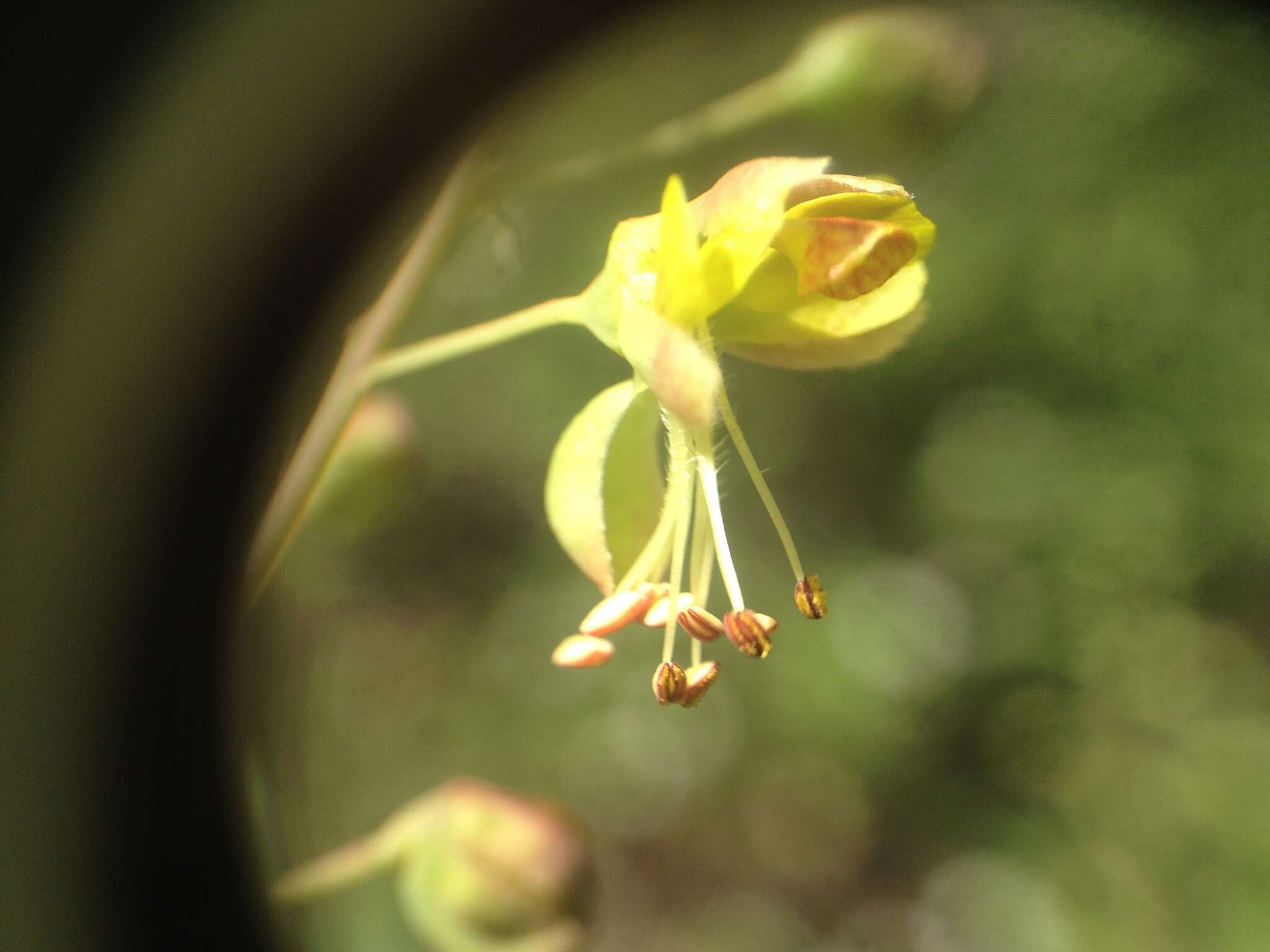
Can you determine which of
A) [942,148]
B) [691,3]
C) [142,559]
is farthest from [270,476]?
[691,3]

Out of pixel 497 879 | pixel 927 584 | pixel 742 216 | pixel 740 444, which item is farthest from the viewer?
pixel 927 584

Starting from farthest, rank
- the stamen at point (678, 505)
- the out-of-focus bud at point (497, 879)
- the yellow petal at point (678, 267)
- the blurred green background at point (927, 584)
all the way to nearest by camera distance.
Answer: the blurred green background at point (927, 584) → the out-of-focus bud at point (497, 879) → the stamen at point (678, 505) → the yellow petal at point (678, 267)

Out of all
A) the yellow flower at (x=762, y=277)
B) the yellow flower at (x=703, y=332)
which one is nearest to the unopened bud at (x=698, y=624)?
the yellow flower at (x=703, y=332)

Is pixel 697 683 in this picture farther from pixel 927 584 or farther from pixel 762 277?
pixel 927 584

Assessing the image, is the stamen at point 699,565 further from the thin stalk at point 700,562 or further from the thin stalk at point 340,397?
the thin stalk at point 340,397

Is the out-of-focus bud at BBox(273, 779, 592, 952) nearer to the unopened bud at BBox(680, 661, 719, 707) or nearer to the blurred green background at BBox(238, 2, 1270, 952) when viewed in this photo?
the unopened bud at BBox(680, 661, 719, 707)

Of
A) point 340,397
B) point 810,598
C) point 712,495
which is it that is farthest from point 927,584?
point 340,397

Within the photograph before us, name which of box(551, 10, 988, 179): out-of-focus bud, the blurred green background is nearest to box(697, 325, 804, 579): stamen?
box(551, 10, 988, 179): out-of-focus bud
